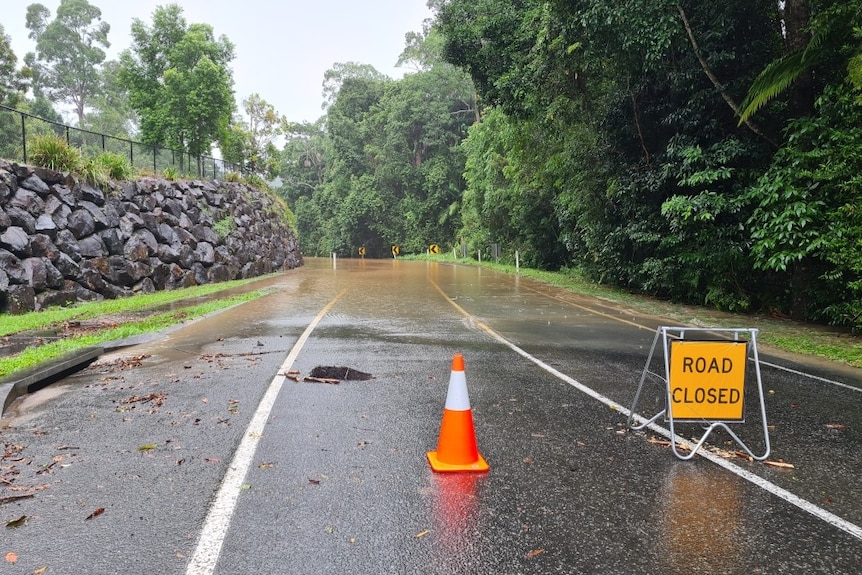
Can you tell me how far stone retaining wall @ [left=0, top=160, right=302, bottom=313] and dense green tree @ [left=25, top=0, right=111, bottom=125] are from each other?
56.9m

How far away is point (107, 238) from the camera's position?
17531 millimetres

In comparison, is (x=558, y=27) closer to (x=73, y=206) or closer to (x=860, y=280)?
(x=860, y=280)

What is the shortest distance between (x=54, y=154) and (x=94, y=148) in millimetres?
4669

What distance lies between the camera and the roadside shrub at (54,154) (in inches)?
639

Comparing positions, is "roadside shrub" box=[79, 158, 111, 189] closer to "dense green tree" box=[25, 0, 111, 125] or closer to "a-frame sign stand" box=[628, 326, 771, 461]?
"a-frame sign stand" box=[628, 326, 771, 461]

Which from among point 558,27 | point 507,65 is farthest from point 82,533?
point 507,65

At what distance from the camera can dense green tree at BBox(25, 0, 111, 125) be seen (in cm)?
6931

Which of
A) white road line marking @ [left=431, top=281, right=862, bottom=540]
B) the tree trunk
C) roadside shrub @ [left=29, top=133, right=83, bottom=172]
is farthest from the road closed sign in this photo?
roadside shrub @ [left=29, top=133, right=83, bottom=172]

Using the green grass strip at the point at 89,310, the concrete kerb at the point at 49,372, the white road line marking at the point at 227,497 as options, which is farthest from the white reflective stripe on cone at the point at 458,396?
the green grass strip at the point at 89,310

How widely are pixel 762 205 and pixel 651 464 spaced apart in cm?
906

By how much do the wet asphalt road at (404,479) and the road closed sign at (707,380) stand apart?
1.18 ft

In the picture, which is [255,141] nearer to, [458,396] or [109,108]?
[109,108]

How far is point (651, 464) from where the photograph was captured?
4.52 metres

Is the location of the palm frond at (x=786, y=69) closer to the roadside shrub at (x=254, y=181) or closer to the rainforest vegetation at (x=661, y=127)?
the rainforest vegetation at (x=661, y=127)
